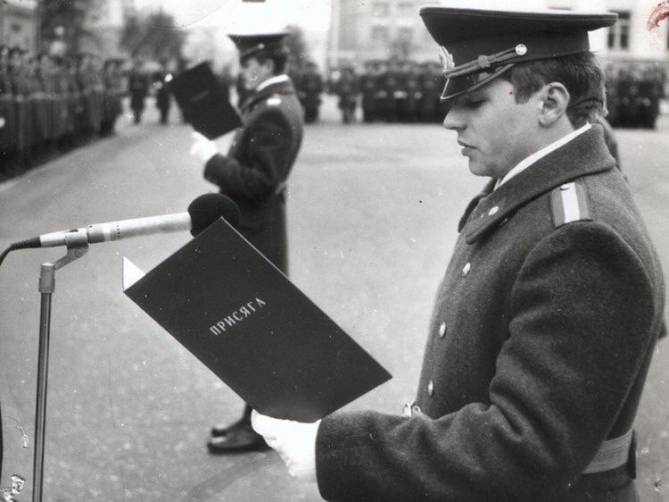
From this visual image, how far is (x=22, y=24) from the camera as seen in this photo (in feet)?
66.2

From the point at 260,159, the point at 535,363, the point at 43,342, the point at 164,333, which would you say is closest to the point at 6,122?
the point at 164,333

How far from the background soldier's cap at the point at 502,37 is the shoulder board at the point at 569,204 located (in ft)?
0.68

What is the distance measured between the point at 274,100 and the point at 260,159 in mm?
280

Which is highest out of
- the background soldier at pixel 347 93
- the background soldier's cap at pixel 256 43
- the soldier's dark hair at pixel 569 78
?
the soldier's dark hair at pixel 569 78

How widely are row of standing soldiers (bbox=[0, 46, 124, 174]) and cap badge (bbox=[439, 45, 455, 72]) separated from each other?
10948 millimetres

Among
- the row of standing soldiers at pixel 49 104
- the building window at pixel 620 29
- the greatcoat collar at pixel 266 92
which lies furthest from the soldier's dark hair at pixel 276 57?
the row of standing soldiers at pixel 49 104

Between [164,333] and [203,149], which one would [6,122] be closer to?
[164,333]

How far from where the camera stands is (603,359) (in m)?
1.40

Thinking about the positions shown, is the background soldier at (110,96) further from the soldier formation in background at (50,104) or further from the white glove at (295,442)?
the white glove at (295,442)

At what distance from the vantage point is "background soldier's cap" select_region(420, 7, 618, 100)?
1581mm

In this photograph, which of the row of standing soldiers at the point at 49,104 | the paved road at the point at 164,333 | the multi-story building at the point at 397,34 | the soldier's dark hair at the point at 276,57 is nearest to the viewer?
the paved road at the point at 164,333

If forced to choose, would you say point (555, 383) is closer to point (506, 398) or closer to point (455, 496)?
point (506, 398)

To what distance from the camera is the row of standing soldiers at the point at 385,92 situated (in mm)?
26406

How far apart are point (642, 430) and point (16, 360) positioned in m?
3.01
